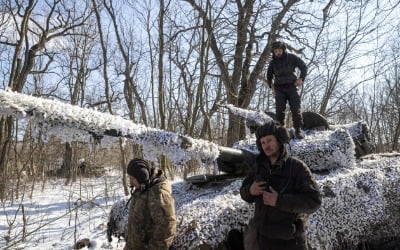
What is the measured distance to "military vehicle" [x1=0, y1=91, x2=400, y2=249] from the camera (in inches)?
97.3

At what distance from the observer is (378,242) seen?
494cm

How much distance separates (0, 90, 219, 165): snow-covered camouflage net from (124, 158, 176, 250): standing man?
609 millimetres

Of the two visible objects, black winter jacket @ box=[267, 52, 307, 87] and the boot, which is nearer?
the boot

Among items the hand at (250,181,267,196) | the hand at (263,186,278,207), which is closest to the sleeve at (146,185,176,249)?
the hand at (250,181,267,196)

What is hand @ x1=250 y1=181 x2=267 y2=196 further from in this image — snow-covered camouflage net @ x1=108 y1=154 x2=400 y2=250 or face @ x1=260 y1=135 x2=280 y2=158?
snow-covered camouflage net @ x1=108 y1=154 x2=400 y2=250

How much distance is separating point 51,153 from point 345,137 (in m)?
16.5

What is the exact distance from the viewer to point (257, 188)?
2.89 metres

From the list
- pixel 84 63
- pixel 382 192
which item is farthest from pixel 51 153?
pixel 382 192

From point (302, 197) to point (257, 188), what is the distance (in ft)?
1.15

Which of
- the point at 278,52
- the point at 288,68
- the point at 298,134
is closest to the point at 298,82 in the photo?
the point at 288,68

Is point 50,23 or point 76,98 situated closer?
point 50,23

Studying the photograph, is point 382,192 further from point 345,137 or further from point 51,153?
point 51,153

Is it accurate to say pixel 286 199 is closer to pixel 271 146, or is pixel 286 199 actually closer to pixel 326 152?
pixel 271 146

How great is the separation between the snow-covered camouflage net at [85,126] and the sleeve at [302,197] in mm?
916
